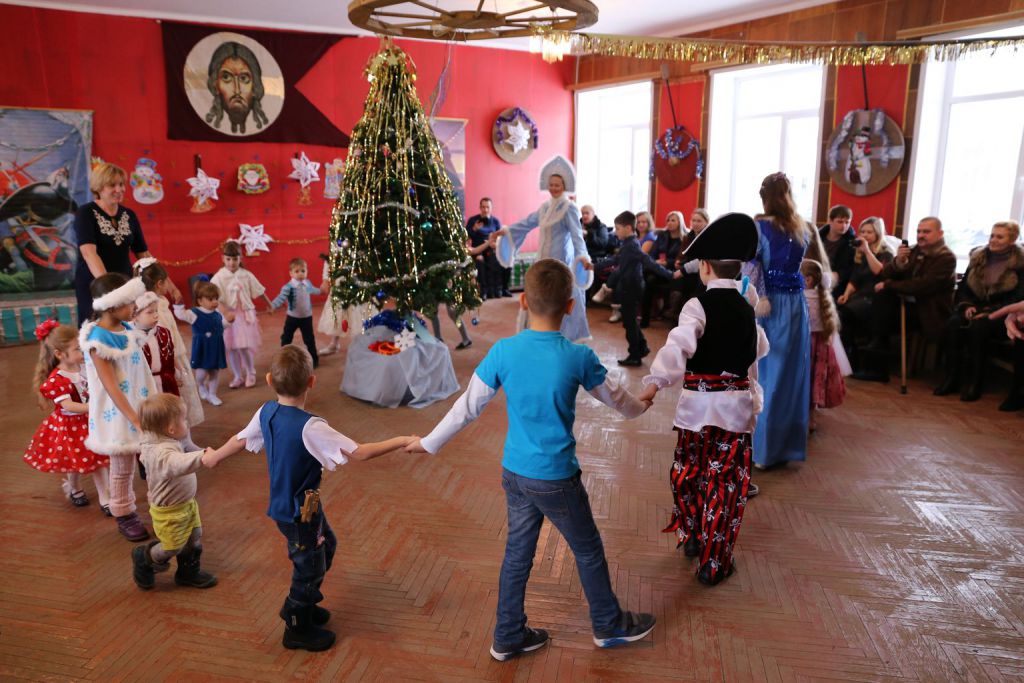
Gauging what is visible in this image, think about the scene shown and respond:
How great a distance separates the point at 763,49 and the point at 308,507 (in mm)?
4489

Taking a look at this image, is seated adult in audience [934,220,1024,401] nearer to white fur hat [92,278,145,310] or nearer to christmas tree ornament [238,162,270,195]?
white fur hat [92,278,145,310]

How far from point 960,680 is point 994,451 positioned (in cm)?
276

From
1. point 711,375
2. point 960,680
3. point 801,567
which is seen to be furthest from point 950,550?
point 711,375

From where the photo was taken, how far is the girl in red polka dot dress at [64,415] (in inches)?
140

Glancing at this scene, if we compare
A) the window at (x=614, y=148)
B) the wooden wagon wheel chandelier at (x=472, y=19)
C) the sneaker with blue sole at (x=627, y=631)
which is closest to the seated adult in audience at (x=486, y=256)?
the window at (x=614, y=148)

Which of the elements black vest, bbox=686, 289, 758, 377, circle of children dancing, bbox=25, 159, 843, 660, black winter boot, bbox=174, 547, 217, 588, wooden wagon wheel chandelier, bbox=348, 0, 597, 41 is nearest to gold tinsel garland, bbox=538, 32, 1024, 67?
wooden wagon wheel chandelier, bbox=348, 0, 597, 41

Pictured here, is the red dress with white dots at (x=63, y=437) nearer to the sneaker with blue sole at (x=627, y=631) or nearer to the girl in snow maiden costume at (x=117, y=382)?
the girl in snow maiden costume at (x=117, y=382)

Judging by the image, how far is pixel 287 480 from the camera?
7.90 ft

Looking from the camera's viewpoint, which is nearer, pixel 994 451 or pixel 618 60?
pixel 994 451

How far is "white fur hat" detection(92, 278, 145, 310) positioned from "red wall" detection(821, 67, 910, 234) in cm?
784

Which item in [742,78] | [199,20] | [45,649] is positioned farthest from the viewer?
[742,78]

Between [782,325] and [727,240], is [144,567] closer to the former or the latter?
[727,240]

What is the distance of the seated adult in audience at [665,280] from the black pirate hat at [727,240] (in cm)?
553

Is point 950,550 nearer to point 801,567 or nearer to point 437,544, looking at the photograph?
point 801,567
